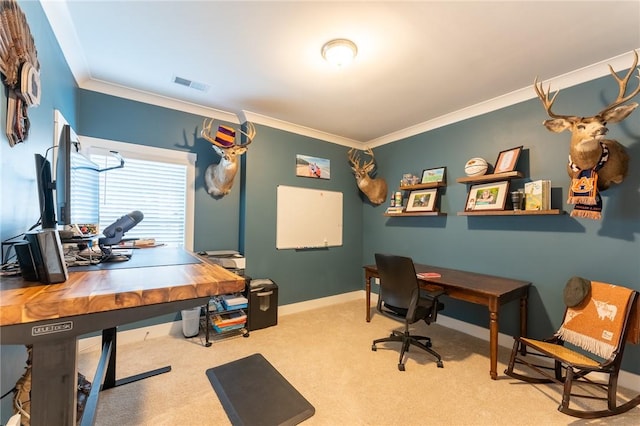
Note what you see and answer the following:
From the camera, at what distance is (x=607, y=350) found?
72.9 inches

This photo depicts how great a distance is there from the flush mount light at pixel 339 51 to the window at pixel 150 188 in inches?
81.9

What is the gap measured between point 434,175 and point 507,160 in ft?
2.86

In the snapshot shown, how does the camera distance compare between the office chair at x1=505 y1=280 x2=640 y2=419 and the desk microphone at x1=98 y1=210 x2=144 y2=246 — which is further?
the office chair at x1=505 y1=280 x2=640 y2=419

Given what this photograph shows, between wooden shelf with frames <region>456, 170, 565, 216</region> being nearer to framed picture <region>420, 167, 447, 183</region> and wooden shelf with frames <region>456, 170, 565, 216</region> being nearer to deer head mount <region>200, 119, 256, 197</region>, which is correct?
framed picture <region>420, 167, 447, 183</region>

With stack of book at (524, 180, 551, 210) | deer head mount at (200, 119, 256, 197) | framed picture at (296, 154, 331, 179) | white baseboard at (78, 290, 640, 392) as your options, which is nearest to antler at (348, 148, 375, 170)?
framed picture at (296, 154, 331, 179)

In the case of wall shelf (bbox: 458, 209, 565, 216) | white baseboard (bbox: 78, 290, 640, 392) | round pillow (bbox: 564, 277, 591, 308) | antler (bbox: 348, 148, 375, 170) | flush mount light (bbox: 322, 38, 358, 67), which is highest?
flush mount light (bbox: 322, 38, 358, 67)

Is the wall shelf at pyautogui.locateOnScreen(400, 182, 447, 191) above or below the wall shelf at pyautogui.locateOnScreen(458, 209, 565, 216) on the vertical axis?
above

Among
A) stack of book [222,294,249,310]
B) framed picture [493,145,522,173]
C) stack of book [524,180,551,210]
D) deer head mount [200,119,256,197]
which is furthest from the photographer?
deer head mount [200,119,256,197]

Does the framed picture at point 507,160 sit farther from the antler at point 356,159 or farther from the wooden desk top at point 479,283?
the antler at point 356,159

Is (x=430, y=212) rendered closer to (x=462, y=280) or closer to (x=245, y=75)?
(x=462, y=280)

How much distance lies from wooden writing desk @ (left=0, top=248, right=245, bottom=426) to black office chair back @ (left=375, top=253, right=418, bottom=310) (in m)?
1.87

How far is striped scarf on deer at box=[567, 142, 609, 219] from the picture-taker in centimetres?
209

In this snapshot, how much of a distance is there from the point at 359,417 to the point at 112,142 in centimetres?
344

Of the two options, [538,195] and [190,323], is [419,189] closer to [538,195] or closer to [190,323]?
[538,195]
